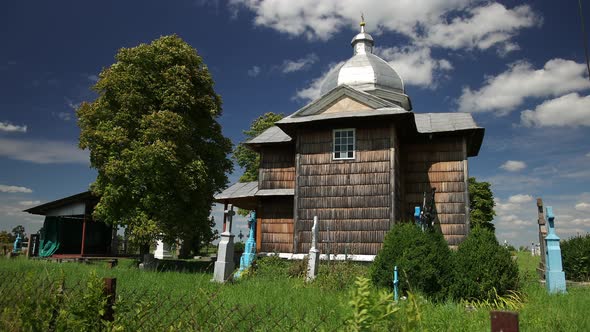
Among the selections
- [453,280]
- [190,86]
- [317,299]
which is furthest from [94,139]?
[453,280]

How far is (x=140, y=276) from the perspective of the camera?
1070 cm

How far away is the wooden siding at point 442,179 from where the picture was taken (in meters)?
15.2

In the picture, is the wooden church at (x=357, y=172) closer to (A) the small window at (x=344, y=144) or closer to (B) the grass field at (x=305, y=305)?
(A) the small window at (x=344, y=144)

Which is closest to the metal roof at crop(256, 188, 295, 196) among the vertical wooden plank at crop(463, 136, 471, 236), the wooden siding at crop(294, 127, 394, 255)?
the wooden siding at crop(294, 127, 394, 255)

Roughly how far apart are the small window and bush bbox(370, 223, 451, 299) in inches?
214

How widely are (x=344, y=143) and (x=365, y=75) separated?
5866 millimetres

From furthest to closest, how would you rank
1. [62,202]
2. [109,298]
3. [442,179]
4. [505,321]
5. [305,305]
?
[62,202] → [442,179] → [305,305] → [109,298] → [505,321]

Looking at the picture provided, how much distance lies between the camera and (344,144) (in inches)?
595

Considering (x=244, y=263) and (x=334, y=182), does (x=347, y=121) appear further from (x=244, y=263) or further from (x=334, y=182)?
(x=244, y=263)

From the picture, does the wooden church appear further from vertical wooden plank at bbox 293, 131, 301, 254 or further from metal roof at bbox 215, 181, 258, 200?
metal roof at bbox 215, 181, 258, 200

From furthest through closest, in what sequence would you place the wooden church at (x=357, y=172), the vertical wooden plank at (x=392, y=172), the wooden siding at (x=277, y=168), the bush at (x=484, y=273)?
1. the wooden siding at (x=277, y=168)
2. the wooden church at (x=357, y=172)
3. the vertical wooden plank at (x=392, y=172)
4. the bush at (x=484, y=273)

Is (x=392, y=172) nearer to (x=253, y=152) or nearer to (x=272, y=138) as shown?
(x=272, y=138)

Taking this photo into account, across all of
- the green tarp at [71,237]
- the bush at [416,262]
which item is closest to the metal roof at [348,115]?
the bush at [416,262]

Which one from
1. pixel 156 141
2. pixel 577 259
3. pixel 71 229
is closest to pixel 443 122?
pixel 577 259
